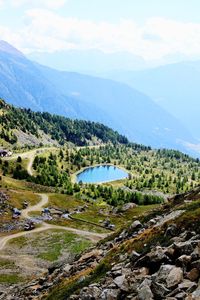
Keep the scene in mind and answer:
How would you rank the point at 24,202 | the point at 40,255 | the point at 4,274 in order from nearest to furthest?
1. the point at 4,274
2. the point at 40,255
3. the point at 24,202

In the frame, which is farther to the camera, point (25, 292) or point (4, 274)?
point (4, 274)

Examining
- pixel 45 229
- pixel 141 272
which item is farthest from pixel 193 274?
pixel 45 229

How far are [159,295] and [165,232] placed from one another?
1485 centimetres

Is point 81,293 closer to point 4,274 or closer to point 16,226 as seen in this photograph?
point 4,274

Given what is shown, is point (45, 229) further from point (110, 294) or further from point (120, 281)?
point (110, 294)

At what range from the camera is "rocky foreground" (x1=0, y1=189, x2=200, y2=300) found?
91.4 ft

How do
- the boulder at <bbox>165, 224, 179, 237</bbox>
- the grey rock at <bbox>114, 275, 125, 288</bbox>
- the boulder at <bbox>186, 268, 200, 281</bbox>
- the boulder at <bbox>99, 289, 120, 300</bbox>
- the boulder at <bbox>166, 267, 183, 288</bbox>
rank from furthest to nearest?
the boulder at <bbox>165, 224, 179, 237</bbox> < the grey rock at <bbox>114, 275, 125, 288</bbox> < the boulder at <bbox>99, 289, 120, 300</bbox> < the boulder at <bbox>166, 267, 183, 288</bbox> < the boulder at <bbox>186, 268, 200, 281</bbox>

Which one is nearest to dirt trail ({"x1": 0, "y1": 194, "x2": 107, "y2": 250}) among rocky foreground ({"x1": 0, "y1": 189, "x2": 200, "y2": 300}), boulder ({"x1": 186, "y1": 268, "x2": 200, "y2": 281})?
rocky foreground ({"x1": 0, "y1": 189, "x2": 200, "y2": 300})

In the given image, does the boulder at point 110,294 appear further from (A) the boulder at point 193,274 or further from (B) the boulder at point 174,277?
(A) the boulder at point 193,274

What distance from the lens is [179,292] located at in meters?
26.3

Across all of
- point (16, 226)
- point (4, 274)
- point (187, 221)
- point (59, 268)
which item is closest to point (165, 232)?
point (187, 221)

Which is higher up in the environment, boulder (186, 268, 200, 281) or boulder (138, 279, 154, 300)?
boulder (186, 268, 200, 281)

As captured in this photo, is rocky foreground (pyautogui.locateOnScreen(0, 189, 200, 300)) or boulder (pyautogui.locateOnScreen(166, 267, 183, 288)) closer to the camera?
boulder (pyautogui.locateOnScreen(166, 267, 183, 288))

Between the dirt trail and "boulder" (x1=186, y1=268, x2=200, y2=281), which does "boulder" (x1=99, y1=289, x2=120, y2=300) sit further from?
the dirt trail
